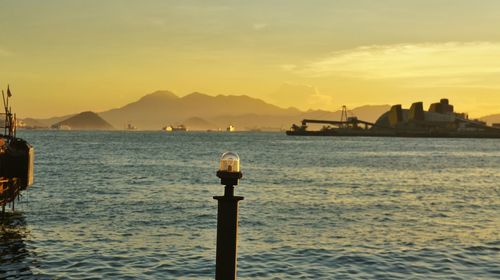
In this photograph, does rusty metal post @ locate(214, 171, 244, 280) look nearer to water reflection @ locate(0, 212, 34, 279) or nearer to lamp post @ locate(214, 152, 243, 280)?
lamp post @ locate(214, 152, 243, 280)

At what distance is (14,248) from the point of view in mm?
23172

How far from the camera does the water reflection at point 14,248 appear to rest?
1947 cm

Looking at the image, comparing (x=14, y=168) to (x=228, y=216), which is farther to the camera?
(x=14, y=168)

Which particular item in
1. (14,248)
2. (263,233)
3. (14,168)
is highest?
(14,168)

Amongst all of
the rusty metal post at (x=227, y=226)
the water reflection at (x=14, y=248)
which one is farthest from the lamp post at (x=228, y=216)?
the water reflection at (x=14, y=248)

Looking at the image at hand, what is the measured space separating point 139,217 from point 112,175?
33308mm

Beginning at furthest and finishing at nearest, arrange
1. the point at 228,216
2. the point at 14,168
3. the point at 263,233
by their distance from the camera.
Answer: the point at 14,168, the point at 263,233, the point at 228,216

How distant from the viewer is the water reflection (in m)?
19.5

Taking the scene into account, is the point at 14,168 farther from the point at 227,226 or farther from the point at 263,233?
the point at 227,226

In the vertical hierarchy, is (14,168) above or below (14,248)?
above

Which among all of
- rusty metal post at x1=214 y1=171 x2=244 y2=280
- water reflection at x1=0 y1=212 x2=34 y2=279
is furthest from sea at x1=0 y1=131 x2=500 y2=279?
rusty metal post at x1=214 y1=171 x2=244 y2=280

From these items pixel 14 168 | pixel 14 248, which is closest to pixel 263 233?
pixel 14 248

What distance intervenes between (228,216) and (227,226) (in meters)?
0.19

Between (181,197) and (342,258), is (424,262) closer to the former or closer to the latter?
(342,258)
